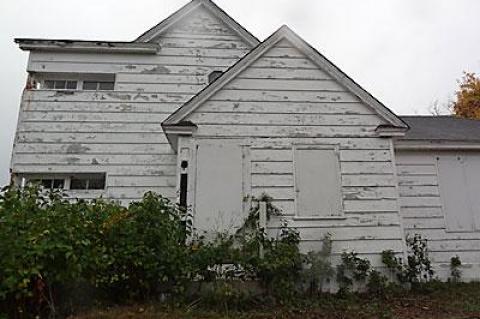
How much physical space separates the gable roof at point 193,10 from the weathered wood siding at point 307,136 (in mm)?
3003

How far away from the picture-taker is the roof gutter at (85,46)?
10.5 m

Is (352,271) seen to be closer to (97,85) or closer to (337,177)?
(337,177)

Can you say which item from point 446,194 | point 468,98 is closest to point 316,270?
point 446,194

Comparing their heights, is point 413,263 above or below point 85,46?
below

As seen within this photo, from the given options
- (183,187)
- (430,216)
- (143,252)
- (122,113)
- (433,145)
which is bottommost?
(143,252)

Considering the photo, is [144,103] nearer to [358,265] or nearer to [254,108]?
[254,108]

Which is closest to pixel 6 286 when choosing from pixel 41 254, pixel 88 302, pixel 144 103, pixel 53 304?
pixel 41 254

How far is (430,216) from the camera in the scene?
9406mm

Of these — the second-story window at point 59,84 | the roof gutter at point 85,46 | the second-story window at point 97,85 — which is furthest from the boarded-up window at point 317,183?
the second-story window at point 59,84

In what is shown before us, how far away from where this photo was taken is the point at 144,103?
1030cm

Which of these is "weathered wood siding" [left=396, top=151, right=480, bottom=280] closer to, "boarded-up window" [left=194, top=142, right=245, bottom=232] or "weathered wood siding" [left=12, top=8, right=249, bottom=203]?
"boarded-up window" [left=194, top=142, right=245, bottom=232]

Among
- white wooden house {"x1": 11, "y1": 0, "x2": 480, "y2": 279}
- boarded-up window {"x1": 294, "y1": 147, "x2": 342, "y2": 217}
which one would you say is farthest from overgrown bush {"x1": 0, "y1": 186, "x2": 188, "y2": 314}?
boarded-up window {"x1": 294, "y1": 147, "x2": 342, "y2": 217}

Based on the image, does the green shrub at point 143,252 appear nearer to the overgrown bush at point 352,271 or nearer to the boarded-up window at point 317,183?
the boarded-up window at point 317,183

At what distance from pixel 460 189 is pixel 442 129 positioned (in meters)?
2.42
